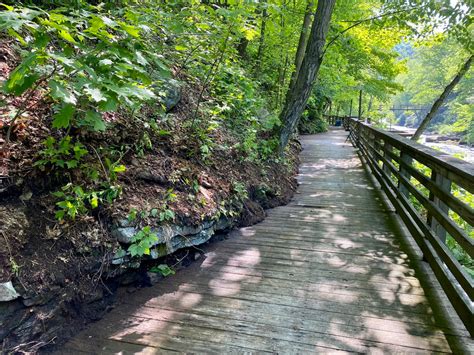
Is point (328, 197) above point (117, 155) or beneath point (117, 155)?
beneath

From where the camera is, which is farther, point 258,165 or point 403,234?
point 258,165

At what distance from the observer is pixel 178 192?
3477mm

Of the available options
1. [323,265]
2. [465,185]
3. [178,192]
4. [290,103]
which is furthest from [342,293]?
[290,103]

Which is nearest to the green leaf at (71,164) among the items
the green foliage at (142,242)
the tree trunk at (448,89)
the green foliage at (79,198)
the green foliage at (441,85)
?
the green foliage at (79,198)

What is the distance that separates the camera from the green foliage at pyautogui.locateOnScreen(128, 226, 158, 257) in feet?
8.65

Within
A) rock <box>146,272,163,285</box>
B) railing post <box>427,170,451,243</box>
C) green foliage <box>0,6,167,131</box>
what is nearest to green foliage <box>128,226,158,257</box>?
rock <box>146,272,163,285</box>

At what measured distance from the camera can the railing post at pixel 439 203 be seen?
2.78m

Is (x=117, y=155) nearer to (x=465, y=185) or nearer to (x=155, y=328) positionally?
(x=155, y=328)

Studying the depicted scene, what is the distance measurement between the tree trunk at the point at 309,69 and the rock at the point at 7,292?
5362 millimetres

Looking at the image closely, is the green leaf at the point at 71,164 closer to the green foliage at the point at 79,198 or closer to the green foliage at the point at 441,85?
the green foliage at the point at 79,198

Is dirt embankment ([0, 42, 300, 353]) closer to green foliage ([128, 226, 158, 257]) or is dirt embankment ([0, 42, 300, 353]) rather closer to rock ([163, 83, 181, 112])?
green foliage ([128, 226, 158, 257])

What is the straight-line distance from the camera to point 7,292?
6.47 feet

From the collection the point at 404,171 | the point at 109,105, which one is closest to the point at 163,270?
the point at 109,105

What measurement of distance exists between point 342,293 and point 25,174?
2.67m
